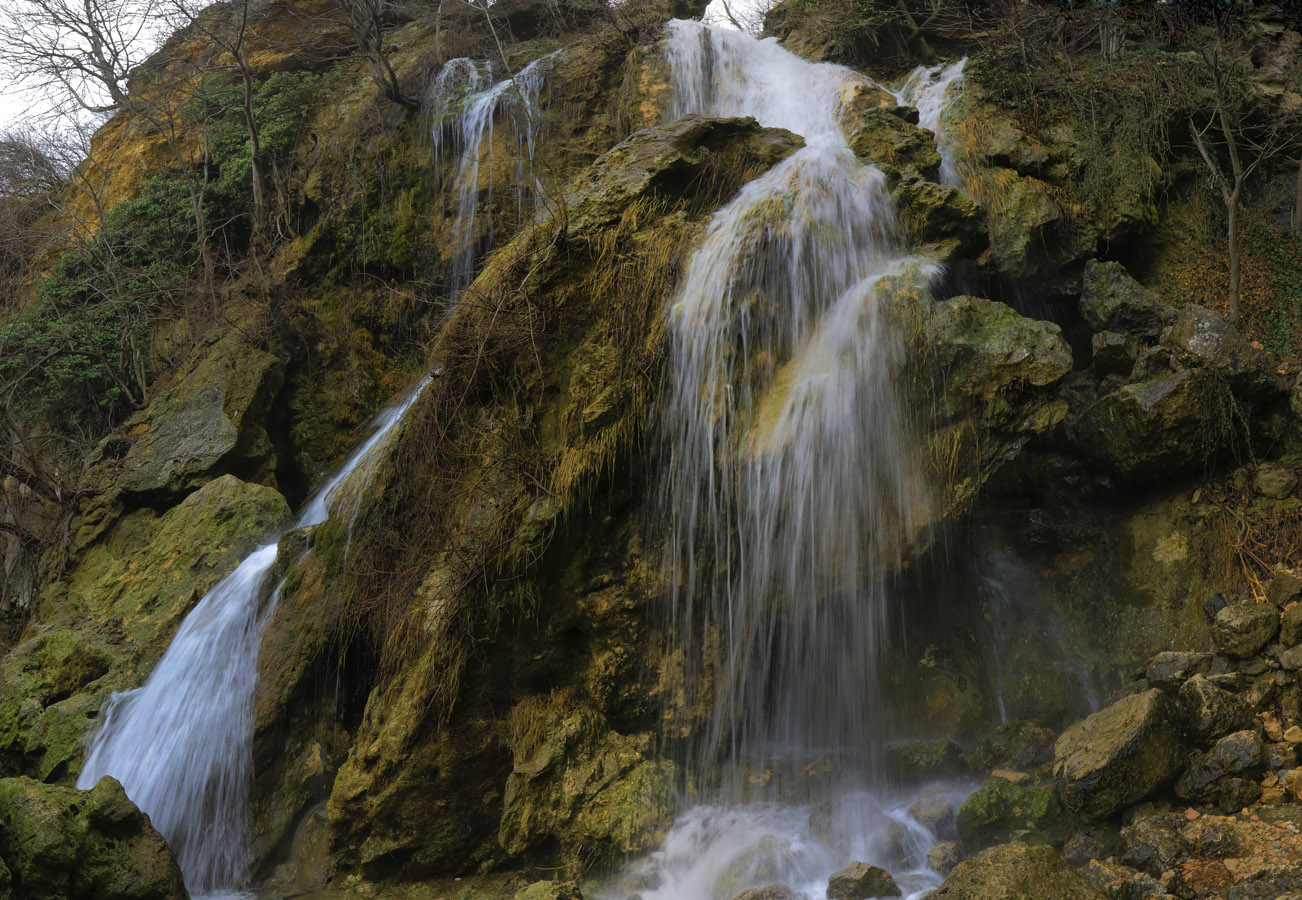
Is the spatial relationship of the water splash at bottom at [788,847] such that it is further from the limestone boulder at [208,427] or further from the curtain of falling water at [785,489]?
the limestone boulder at [208,427]

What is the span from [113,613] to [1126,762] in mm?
7916

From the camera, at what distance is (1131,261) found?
8.06m

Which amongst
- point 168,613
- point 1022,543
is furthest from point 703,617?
point 168,613

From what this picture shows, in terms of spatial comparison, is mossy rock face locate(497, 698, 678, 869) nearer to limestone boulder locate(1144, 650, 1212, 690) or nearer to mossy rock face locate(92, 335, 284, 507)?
limestone boulder locate(1144, 650, 1212, 690)

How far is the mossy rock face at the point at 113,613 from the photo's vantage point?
21.4ft

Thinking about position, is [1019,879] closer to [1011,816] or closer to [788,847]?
[1011,816]

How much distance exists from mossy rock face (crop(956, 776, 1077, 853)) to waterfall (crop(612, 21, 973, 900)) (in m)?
0.46

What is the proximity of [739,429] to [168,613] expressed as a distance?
511 centimetres

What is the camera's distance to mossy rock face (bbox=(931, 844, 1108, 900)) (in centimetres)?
373

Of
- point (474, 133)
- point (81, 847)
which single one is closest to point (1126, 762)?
point (81, 847)

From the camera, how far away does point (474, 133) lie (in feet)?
34.6

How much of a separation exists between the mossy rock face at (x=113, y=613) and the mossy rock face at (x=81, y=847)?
1.84 m

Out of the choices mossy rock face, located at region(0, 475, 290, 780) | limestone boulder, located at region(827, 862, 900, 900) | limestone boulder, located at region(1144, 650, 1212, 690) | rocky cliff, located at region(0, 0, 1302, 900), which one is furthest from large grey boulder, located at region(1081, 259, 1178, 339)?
mossy rock face, located at region(0, 475, 290, 780)

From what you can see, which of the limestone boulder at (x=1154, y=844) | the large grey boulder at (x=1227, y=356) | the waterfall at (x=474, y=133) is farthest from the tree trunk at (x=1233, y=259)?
the waterfall at (x=474, y=133)
